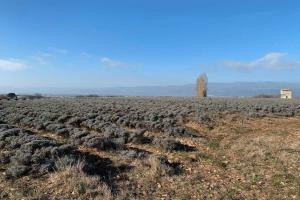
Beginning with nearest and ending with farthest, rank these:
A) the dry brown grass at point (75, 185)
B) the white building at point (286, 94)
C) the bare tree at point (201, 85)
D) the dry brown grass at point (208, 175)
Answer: the dry brown grass at point (75, 185), the dry brown grass at point (208, 175), the bare tree at point (201, 85), the white building at point (286, 94)

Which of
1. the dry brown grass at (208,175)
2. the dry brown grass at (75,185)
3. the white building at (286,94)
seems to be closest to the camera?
the dry brown grass at (75,185)

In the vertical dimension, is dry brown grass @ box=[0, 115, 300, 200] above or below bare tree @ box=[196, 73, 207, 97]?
below

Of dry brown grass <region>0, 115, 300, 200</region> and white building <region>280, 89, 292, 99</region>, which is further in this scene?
white building <region>280, 89, 292, 99</region>

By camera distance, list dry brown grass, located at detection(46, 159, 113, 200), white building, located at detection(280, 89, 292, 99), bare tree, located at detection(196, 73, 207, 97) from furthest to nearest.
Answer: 1. white building, located at detection(280, 89, 292, 99)
2. bare tree, located at detection(196, 73, 207, 97)
3. dry brown grass, located at detection(46, 159, 113, 200)

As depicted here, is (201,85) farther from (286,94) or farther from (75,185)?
(75,185)

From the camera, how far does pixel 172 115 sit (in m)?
21.1

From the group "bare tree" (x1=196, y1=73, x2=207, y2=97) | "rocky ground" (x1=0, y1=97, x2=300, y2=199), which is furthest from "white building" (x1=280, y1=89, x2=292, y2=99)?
"rocky ground" (x1=0, y1=97, x2=300, y2=199)

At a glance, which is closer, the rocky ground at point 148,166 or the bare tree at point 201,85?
the rocky ground at point 148,166

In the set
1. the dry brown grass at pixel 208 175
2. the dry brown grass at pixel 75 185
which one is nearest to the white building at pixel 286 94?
the dry brown grass at pixel 208 175

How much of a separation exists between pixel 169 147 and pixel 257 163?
315 cm

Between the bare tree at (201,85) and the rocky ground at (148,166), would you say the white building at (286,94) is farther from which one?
the rocky ground at (148,166)

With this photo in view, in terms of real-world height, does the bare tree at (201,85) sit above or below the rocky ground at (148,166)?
above

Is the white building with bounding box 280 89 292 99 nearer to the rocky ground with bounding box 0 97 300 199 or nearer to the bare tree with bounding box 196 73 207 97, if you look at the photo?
the bare tree with bounding box 196 73 207 97

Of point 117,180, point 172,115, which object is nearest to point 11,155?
point 117,180
